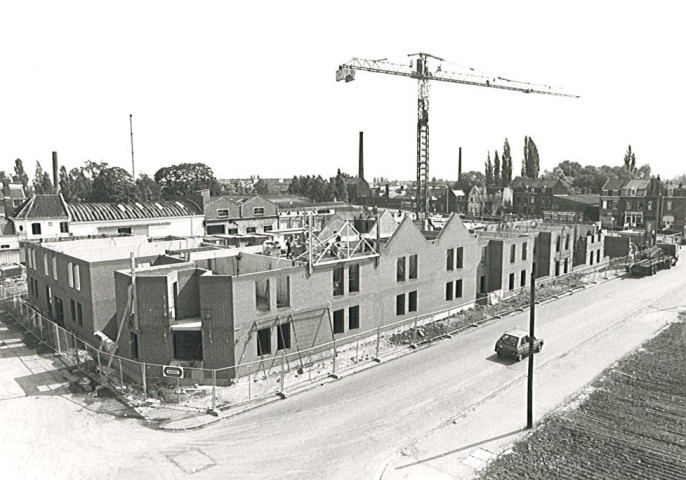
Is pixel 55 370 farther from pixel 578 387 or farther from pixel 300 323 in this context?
pixel 578 387

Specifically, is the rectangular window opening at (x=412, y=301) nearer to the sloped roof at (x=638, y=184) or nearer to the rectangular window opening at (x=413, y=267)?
the rectangular window opening at (x=413, y=267)

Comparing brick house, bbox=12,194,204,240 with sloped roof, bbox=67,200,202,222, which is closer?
brick house, bbox=12,194,204,240

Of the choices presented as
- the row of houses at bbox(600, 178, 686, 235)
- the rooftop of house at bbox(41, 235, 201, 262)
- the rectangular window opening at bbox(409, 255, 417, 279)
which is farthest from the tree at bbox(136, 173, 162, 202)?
the row of houses at bbox(600, 178, 686, 235)

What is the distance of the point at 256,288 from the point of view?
1230 inches

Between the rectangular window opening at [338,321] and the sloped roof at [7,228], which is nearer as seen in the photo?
the rectangular window opening at [338,321]

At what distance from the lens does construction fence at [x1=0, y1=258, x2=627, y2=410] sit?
26.2 meters

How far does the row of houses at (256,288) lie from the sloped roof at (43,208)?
17837mm

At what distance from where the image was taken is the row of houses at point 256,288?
27938 mm

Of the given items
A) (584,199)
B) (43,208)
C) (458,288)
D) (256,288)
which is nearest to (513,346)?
(458,288)

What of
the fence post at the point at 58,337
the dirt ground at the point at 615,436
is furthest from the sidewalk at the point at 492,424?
the fence post at the point at 58,337

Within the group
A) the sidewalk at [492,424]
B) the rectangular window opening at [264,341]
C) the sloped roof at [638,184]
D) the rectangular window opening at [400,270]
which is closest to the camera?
the sidewalk at [492,424]

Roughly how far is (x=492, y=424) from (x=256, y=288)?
15726 mm

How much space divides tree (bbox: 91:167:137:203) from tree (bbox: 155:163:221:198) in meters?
19.3

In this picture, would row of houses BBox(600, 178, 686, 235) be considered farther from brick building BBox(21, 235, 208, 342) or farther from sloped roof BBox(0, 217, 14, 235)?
sloped roof BBox(0, 217, 14, 235)
